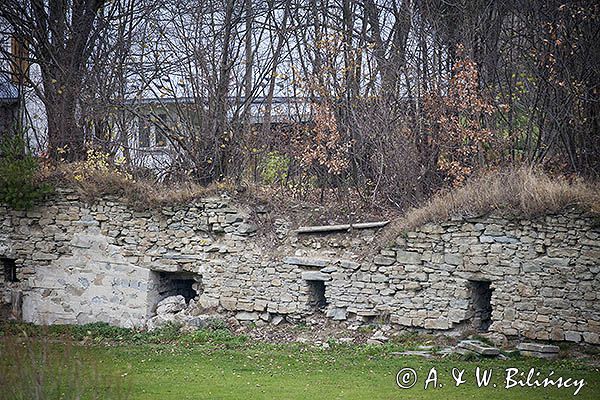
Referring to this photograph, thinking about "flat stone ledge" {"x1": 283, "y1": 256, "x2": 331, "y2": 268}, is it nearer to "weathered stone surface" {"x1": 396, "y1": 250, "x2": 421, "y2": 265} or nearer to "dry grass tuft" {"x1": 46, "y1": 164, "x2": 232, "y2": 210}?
"weathered stone surface" {"x1": 396, "y1": 250, "x2": 421, "y2": 265}

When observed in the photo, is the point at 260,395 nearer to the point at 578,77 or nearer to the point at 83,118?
the point at 578,77

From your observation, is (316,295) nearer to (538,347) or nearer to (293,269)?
(293,269)

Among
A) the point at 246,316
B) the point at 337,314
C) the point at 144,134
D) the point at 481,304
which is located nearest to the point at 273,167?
the point at 144,134

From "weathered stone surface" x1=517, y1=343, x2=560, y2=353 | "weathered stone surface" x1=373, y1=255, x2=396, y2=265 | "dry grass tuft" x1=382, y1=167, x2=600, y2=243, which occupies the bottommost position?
"weathered stone surface" x1=517, y1=343, x2=560, y2=353

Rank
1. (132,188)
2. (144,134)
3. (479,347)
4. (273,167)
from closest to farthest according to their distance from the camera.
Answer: (479,347) < (132,188) < (273,167) < (144,134)

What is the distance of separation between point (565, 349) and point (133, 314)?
26.9 ft

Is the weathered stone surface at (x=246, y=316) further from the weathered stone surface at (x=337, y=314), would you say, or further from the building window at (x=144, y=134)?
the building window at (x=144, y=134)

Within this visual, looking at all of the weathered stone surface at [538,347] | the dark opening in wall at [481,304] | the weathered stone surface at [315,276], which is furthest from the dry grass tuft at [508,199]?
the weathered stone surface at [538,347]

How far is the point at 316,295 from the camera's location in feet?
53.1

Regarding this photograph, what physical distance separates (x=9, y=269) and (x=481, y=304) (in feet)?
33.1

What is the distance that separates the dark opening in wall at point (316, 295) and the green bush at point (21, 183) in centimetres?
597

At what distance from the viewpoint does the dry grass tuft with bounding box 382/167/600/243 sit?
13.7 metres

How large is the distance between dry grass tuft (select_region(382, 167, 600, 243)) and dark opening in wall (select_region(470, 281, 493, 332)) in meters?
1.24

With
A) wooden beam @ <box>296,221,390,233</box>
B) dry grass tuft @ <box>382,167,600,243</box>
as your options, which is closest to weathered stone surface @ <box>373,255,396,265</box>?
dry grass tuft @ <box>382,167,600,243</box>
